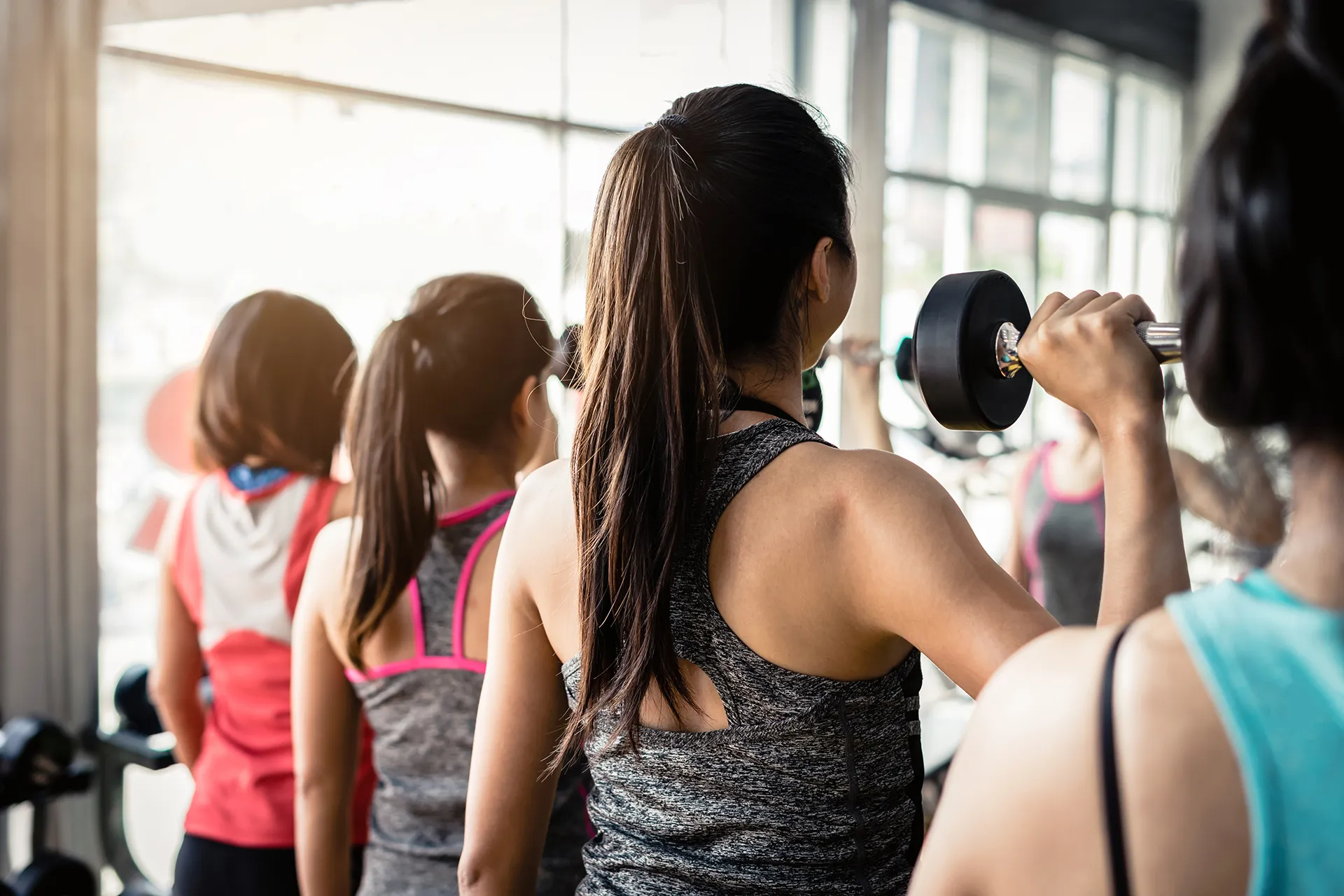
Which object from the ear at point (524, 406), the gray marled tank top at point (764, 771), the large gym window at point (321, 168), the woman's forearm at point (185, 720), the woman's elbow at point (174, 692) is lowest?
the woman's forearm at point (185, 720)

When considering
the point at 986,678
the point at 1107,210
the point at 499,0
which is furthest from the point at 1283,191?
the point at 1107,210

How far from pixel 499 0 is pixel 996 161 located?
10.4 feet

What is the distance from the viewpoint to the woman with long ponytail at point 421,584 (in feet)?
4.39

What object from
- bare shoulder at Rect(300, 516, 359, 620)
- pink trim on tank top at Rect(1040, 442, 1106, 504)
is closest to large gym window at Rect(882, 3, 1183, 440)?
pink trim on tank top at Rect(1040, 442, 1106, 504)

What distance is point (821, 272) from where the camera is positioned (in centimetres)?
92

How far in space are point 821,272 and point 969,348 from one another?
0.47 ft

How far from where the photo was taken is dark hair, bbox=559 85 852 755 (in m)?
0.85

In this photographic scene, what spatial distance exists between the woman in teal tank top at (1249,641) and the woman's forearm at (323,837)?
1.23m

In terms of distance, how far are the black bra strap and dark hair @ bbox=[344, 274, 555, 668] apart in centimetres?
102

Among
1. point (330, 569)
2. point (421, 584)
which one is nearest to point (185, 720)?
point (330, 569)

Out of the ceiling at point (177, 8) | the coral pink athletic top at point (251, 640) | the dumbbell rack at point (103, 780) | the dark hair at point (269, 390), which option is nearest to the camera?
the coral pink athletic top at point (251, 640)

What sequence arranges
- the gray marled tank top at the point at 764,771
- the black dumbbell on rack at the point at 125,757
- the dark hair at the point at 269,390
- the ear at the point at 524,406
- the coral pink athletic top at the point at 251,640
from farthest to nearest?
the black dumbbell on rack at the point at 125,757, the dark hair at the point at 269,390, the coral pink athletic top at the point at 251,640, the ear at the point at 524,406, the gray marled tank top at the point at 764,771


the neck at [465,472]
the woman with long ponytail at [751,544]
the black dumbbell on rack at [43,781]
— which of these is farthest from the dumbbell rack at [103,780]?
the woman with long ponytail at [751,544]

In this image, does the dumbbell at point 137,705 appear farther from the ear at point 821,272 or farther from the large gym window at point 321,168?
the ear at point 821,272
